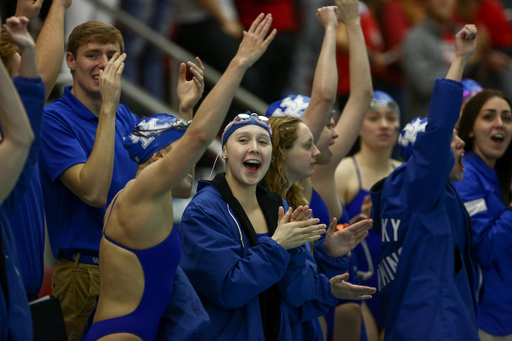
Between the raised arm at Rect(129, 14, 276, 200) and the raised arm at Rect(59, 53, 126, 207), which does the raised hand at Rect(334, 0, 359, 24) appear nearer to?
the raised arm at Rect(59, 53, 126, 207)

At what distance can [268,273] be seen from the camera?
2.81m

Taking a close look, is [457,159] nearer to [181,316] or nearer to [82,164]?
[181,316]

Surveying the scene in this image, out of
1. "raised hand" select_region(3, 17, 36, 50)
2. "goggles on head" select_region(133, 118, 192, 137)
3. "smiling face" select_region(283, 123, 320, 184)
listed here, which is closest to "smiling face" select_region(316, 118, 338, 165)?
"smiling face" select_region(283, 123, 320, 184)

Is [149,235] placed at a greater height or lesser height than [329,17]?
lesser

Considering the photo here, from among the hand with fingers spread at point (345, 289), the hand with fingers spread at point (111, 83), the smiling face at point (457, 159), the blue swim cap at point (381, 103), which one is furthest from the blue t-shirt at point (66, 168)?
the blue swim cap at point (381, 103)

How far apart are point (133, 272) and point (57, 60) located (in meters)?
1.29

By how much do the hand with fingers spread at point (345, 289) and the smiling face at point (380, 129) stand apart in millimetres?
2156

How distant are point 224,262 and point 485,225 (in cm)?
194

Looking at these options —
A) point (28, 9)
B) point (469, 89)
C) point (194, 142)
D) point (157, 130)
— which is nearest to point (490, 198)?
point (469, 89)

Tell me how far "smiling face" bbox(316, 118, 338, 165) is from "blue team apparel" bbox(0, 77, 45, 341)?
2.01 meters

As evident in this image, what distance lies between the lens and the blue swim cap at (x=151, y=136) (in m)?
2.75

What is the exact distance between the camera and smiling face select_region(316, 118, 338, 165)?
13.1ft

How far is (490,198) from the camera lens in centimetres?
416

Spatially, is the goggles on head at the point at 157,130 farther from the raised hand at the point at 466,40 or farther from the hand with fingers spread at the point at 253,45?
the raised hand at the point at 466,40
